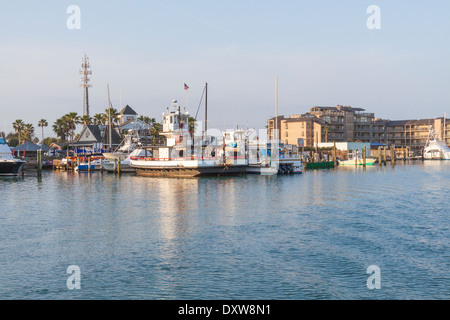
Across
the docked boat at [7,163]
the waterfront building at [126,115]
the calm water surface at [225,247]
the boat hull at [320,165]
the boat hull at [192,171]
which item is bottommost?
the calm water surface at [225,247]

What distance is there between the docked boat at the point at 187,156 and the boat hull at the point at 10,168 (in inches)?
634

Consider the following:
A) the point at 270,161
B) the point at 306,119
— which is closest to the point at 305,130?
the point at 306,119

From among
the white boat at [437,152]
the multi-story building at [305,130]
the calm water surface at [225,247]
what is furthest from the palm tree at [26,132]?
the white boat at [437,152]

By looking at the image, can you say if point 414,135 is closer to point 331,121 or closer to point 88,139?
point 331,121

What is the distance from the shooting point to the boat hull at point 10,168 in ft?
206

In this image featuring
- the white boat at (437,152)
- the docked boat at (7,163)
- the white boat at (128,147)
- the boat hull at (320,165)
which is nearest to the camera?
the docked boat at (7,163)

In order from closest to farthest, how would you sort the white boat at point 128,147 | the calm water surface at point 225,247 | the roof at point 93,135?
1. the calm water surface at point 225,247
2. the white boat at point 128,147
3. the roof at point 93,135

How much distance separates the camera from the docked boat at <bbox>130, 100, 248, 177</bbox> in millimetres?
58875

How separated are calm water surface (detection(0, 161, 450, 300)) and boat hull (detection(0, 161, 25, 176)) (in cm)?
2802

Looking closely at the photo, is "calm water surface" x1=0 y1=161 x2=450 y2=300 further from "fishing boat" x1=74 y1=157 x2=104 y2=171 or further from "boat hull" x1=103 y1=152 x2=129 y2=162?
"fishing boat" x1=74 y1=157 x2=104 y2=171

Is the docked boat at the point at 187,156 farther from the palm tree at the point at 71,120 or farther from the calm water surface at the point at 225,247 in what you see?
the palm tree at the point at 71,120

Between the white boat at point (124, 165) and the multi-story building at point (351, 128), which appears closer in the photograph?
the white boat at point (124, 165)

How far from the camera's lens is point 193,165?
191 feet

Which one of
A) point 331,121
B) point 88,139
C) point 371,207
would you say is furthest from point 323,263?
point 331,121
